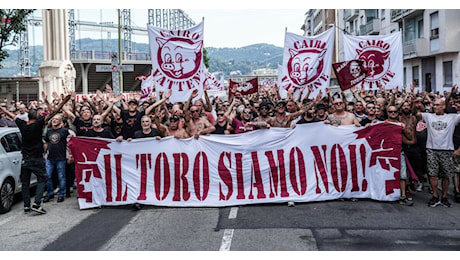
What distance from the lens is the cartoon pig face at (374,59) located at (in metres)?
12.7

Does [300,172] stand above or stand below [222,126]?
below

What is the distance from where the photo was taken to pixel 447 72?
2966 centimetres

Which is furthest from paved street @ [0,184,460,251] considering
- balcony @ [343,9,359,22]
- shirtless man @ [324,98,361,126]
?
balcony @ [343,9,359,22]

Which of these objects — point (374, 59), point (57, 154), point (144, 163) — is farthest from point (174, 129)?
point (374, 59)

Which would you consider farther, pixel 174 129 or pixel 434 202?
pixel 174 129

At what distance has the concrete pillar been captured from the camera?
28.6 meters

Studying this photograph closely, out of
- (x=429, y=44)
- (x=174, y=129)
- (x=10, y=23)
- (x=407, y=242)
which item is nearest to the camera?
(x=407, y=242)

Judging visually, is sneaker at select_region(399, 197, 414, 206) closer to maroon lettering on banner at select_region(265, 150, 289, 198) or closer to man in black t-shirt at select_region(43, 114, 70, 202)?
maroon lettering on banner at select_region(265, 150, 289, 198)

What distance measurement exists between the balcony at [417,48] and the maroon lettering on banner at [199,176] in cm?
2626

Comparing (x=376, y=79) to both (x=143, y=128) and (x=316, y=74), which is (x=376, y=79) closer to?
(x=316, y=74)

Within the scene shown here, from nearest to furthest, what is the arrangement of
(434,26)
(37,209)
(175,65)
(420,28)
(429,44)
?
(37,209)
(175,65)
(434,26)
(429,44)
(420,28)

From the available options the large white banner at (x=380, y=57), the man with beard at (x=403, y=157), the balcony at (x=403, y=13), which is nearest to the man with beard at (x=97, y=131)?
the man with beard at (x=403, y=157)

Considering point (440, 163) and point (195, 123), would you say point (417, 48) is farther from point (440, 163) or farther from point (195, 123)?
point (195, 123)

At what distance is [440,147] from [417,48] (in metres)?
25.6
